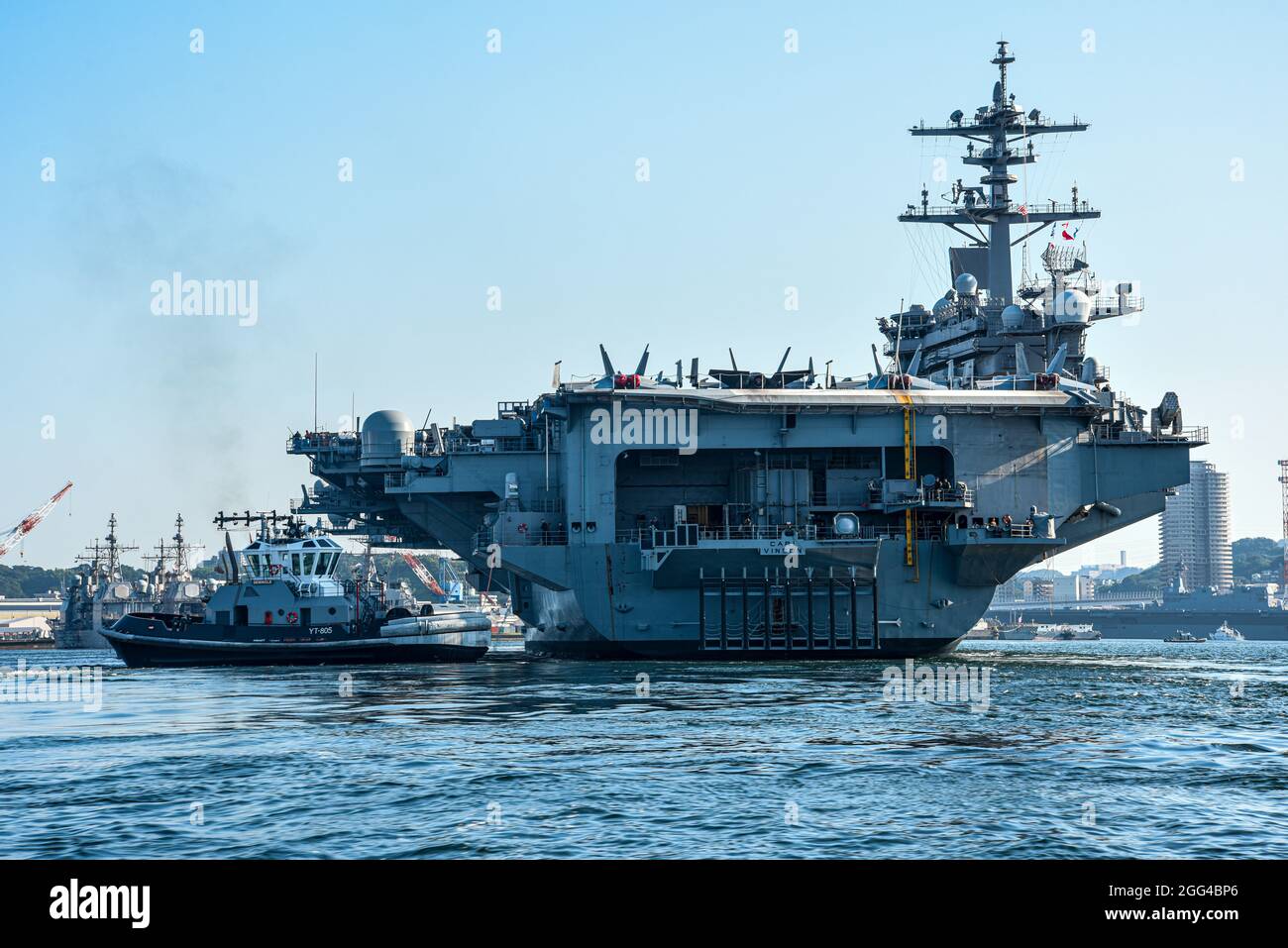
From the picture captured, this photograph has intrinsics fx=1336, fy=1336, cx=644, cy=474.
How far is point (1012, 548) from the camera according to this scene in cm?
4134

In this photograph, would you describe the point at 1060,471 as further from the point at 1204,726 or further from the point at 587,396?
the point at 1204,726

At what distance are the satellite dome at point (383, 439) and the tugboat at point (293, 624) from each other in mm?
3559

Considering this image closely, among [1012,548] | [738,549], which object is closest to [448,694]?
[738,549]

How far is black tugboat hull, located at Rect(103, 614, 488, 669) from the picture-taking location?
45875 mm

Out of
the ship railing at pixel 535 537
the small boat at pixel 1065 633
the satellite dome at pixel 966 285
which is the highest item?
the satellite dome at pixel 966 285

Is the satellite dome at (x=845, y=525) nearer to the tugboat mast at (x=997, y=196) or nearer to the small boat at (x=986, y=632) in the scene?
the tugboat mast at (x=997, y=196)

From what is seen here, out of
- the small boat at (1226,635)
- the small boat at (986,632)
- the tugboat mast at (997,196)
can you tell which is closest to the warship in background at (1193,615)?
the small boat at (1226,635)

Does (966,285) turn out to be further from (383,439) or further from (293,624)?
(293,624)

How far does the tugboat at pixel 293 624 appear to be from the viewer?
46031 mm

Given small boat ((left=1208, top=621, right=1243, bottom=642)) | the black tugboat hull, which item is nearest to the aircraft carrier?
the black tugboat hull

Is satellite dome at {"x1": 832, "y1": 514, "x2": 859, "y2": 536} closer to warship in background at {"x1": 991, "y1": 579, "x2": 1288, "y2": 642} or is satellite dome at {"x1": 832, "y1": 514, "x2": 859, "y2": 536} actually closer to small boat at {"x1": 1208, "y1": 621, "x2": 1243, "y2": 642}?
small boat at {"x1": 1208, "y1": 621, "x2": 1243, "y2": 642}

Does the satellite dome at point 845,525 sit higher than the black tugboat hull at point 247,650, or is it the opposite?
the satellite dome at point 845,525

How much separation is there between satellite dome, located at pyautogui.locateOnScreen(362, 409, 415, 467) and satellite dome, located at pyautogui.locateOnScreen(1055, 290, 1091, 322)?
24.5 meters

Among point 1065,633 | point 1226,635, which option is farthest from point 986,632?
point 1226,635
